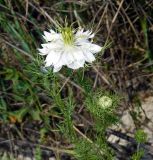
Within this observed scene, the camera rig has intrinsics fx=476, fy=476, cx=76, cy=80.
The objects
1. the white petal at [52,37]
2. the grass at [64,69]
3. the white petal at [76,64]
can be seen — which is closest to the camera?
the white petal at [76,64]

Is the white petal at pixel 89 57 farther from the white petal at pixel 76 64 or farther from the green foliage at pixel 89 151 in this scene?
the green foliage at pixel 89 151

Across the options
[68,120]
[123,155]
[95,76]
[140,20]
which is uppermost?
[140,20]

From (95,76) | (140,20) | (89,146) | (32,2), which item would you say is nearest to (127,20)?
(140,20)

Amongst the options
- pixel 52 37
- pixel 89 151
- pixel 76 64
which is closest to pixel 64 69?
pixel 89 151

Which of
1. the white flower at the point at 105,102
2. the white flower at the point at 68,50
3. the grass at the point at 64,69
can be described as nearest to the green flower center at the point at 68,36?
the white flower at the point at 68,50

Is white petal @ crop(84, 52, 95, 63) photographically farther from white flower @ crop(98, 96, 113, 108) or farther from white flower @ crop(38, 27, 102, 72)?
white flower @ crop(98, 96, 113, 108)

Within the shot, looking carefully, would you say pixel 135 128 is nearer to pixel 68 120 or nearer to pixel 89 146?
pixel 89 146
